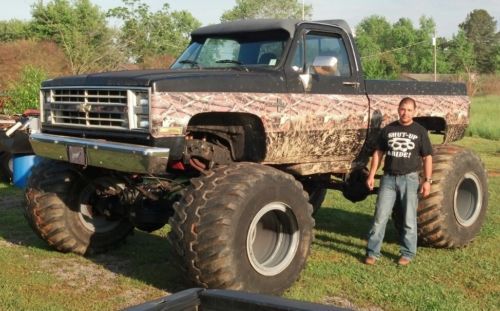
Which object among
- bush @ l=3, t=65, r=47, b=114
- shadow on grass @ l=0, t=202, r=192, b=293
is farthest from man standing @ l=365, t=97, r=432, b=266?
bush @ l=3, t=65, r=47, b=114

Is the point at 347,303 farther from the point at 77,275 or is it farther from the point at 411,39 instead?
the point at 411,39

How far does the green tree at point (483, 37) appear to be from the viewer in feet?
307

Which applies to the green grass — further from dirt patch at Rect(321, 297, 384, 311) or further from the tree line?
dirt patch at Rect(321, 297, 384, 311)

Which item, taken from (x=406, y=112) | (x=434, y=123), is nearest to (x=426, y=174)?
(x=406, y=112)

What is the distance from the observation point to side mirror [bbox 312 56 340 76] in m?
6.09

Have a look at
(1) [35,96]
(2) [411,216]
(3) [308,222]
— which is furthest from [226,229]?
(1) [35,96]

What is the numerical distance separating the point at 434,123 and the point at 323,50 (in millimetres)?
1989

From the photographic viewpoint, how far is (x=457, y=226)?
7.15 metres

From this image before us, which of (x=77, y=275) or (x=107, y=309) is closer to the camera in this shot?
(x=107, y=309)

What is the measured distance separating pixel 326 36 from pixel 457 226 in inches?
97.2

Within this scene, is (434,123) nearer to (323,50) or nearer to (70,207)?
(323,50)

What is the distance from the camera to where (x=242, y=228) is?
205 inches

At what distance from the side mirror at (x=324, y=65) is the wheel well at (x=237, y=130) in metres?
0.85

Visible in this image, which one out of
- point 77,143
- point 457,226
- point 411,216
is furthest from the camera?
point 457,226
